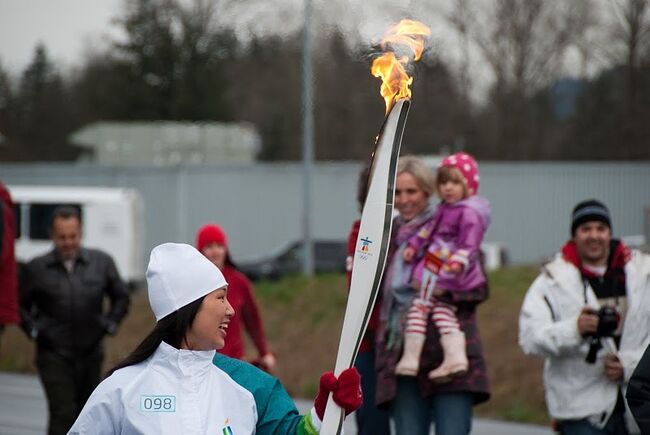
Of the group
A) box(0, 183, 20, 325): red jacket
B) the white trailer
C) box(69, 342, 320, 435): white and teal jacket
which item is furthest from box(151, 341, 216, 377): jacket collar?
the white trailer

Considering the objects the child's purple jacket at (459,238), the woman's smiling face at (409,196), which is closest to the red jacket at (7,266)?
the woman's smiling face at (409,196)

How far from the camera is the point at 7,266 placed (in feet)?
26.2

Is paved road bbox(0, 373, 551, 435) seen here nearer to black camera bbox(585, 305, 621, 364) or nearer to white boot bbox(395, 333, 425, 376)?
white boot bbox(395, 333, 425, 376)


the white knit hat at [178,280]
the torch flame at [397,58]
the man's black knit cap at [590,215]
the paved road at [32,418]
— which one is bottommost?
the paved road at [32,418]

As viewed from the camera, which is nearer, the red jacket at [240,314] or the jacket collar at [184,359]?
the jacket collar at [184,359]

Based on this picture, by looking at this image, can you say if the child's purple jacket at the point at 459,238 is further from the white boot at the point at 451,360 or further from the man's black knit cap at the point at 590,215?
the man's black knit cap at the point at 590,215

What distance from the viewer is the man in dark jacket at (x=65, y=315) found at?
8555 mm

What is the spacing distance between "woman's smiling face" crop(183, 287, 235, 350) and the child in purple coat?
2521 millimetres

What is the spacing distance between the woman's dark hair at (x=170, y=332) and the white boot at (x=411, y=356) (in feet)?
8.39

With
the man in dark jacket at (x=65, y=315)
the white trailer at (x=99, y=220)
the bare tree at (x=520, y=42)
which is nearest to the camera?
the man in dark jacket at (x=65, y=315)

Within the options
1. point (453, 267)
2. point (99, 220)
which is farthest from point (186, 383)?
point (99, 220)

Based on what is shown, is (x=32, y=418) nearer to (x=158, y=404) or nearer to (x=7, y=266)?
(x=7, y=266)

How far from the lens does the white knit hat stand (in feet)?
13.0

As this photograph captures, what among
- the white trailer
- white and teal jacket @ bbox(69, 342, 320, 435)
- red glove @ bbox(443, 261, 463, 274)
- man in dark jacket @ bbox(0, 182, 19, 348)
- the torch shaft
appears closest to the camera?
white and teal jacket @ bbox(69, 342, 320, 435)
